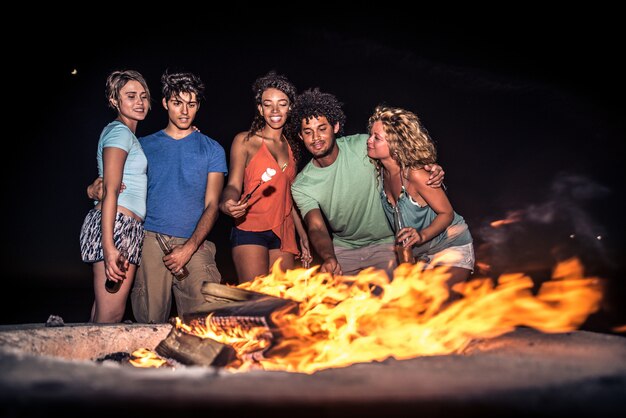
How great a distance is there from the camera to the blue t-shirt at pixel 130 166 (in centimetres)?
359

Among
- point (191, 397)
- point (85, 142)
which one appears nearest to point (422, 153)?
point (191, 397)

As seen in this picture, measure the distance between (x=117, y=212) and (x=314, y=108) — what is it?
1.96 meters

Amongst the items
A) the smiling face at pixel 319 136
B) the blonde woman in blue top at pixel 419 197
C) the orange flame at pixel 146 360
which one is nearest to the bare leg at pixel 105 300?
the orange flame at pixel 146 360

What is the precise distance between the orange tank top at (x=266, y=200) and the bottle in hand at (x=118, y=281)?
1.20 meters

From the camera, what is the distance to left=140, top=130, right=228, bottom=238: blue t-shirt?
160 inches

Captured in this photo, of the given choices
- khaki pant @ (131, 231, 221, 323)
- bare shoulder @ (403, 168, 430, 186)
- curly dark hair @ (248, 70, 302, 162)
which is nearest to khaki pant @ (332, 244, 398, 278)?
Result: bare shoulder @ (403, 168, 430, 186)

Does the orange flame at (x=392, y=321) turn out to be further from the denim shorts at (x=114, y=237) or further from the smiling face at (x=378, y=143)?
the smiling face at (x=378, y=143)

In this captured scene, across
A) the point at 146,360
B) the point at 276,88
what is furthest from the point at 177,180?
the point at 146,360

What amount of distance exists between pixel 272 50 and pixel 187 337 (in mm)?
8498

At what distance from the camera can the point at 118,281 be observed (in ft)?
11.5

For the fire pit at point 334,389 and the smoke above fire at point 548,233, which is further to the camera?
the smoke above fire at point 548,233

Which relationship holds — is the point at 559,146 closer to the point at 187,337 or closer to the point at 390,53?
the point at 390,53

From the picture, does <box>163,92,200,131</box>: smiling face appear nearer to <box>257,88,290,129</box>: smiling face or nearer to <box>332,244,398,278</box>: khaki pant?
<box>257,88,290,129</box>: smiling face

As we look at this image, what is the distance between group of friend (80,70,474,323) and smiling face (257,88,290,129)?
1 cm
